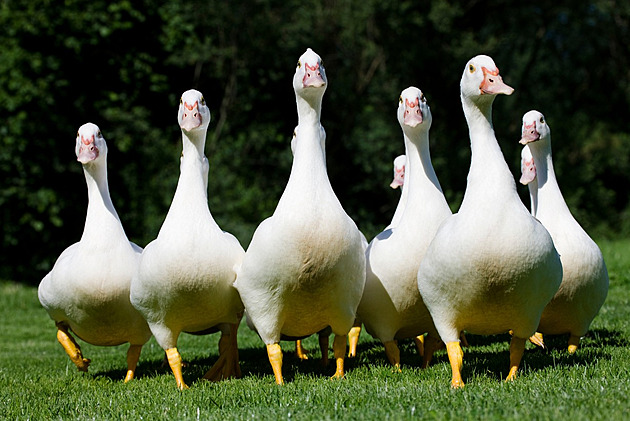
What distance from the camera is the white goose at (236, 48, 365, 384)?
5.95 m

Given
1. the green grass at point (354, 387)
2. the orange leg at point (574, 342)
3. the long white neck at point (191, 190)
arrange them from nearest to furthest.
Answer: the green grass at point (354, 387), the long white neck at point (191, 190), the orange leg at point (574, 342)

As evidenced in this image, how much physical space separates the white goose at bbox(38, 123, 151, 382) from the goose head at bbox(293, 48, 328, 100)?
2.38 meters

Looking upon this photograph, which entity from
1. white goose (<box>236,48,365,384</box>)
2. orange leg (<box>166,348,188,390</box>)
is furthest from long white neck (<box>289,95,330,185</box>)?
orange leg (<box>166,348,188,390</box>)

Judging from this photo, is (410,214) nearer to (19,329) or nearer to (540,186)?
(540,186)

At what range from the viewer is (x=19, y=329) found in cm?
1261

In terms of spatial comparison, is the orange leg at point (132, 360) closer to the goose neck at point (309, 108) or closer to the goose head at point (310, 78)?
the goose neck at point (309, 108)

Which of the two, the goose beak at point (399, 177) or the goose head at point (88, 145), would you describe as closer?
the goose head at point (88, 145)

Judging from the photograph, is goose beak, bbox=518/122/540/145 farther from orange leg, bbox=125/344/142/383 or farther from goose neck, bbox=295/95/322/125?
orange leg, bbox=125/344/142/383

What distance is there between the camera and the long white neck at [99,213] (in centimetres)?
721

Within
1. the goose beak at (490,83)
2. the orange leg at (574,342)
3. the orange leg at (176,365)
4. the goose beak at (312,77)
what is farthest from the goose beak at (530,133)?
the orange leg at (176,365)

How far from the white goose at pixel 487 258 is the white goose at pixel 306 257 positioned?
716mm

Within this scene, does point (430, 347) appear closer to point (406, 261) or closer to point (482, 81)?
point (406, 261)

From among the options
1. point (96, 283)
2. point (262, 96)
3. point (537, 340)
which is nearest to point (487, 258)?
point (537, 340)

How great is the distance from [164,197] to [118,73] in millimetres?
3748
